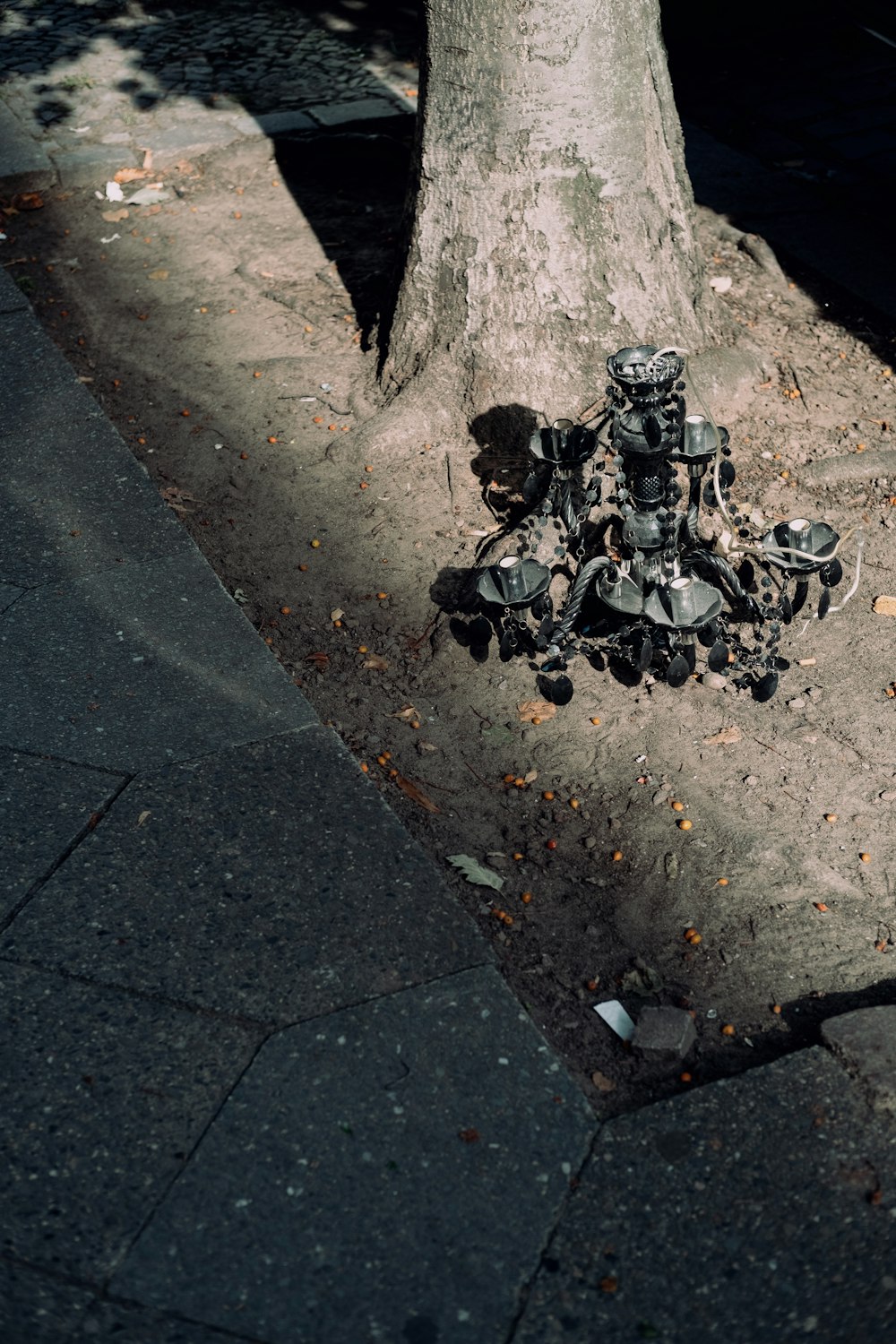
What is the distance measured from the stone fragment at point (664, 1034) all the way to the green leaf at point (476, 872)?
56cm

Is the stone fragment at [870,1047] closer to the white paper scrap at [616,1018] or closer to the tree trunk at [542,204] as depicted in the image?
the white paper scrap at [616,1018]

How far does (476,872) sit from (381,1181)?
0.95 m

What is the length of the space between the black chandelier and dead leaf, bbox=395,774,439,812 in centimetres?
49

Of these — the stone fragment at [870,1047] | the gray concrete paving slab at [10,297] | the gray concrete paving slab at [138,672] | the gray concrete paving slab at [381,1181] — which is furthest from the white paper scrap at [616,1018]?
the gray concrete paving slab at [10,297]

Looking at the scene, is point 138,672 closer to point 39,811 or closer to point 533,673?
point 39,811

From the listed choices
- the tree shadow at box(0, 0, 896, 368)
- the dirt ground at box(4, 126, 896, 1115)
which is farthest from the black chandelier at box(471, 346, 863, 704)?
the tree shadow at box(0, 0, 896, 368)

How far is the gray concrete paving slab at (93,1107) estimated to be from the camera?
2404 mm

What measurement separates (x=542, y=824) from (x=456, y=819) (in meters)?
0.24

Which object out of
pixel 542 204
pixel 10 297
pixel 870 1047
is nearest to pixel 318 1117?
pixel 870 1047

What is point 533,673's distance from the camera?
12.9ft

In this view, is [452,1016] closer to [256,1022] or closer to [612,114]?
[256,1022]

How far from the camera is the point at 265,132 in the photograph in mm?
7590

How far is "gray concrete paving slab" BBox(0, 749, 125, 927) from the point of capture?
3.12 meters

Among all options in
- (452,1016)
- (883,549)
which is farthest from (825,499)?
(452,1016)
